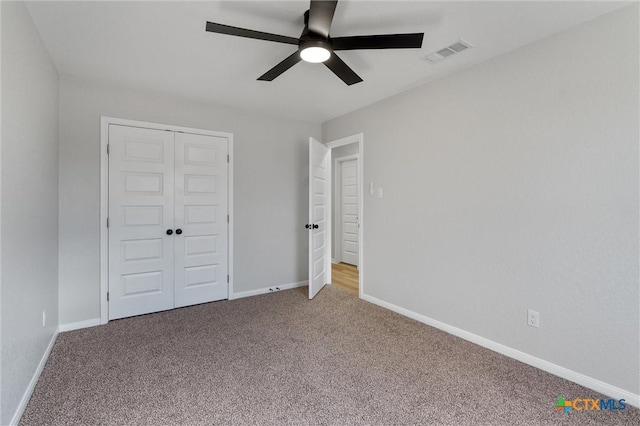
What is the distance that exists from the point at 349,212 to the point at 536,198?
394 centimetres

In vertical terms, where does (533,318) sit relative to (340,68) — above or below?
below

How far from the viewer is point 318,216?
4059mm

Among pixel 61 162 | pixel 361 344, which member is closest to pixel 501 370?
pixel 361 344

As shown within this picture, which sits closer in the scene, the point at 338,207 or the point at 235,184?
the point at 235,184

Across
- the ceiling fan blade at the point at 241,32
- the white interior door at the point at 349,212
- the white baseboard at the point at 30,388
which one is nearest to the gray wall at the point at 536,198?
the ceiling fan blade at the point at 241,32

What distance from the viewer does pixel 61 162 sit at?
286 centimetres

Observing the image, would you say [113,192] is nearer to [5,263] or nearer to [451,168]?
[5,263]

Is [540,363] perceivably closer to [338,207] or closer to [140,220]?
[140,220]

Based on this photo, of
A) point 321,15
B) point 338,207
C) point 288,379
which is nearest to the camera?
point 321,15

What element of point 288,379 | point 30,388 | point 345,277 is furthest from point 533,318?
point 30,388

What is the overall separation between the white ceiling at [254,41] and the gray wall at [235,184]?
0.84ft

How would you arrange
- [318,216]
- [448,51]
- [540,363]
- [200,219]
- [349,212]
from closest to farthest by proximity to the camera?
[540,363]
[448,51]
[200,219]
[318,216]
[349,212]

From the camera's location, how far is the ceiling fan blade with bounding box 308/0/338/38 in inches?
63.2

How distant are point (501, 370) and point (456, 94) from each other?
232 cm
